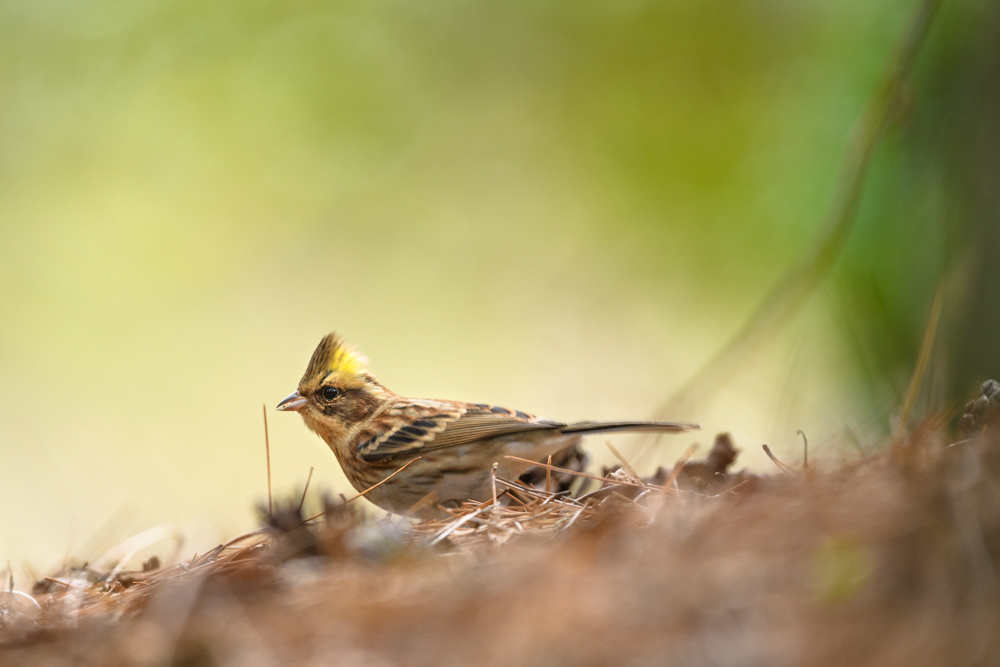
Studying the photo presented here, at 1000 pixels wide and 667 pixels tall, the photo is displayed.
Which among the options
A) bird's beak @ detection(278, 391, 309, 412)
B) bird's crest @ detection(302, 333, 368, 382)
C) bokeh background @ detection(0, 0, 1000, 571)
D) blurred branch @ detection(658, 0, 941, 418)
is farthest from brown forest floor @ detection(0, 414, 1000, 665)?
bokeh background @ detection(0, 0, 1000, 571)

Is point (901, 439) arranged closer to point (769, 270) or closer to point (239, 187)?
point (769, 270)

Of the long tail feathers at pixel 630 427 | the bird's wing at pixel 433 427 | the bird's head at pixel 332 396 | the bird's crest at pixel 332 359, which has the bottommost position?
the long tail feathers at pixel 630 427

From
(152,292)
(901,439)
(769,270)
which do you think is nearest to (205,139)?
(152,292)

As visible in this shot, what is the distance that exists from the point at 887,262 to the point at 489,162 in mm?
7003

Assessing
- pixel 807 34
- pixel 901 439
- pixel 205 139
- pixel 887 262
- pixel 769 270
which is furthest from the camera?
pixel 205 139

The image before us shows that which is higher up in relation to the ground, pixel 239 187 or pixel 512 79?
pixel 512 79

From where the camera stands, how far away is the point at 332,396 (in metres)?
4.80

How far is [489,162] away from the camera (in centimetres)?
1105

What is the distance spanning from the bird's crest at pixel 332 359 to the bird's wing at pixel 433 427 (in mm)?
413

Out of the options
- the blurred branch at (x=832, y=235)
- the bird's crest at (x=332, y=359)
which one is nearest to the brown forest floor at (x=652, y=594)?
the blurred branch at (x=832, y=235)

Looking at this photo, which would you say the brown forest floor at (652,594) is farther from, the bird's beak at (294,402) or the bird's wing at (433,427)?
the bird's beak at (294,402)

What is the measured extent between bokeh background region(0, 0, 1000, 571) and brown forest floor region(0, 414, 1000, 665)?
13.5 ft

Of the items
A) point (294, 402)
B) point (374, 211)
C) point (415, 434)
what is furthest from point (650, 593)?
point (374, 211)

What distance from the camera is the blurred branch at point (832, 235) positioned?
3.43 meters
